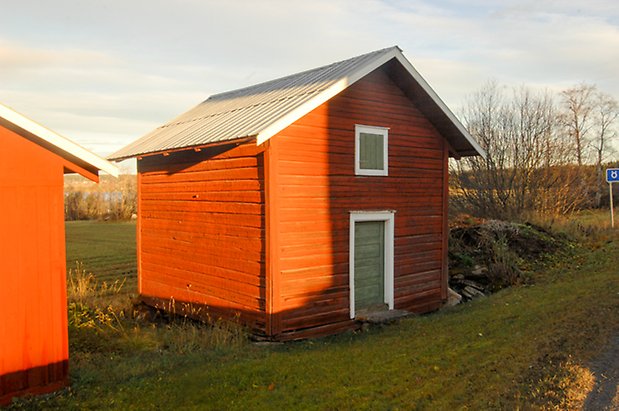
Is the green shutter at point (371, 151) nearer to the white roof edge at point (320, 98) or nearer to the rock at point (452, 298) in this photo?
the white roof edge at point (320, 98)

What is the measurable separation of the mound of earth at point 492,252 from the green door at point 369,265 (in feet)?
14.7

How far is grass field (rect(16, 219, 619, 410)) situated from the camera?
6.62 metres

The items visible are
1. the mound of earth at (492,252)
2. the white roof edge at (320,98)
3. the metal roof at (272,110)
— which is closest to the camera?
the white roof edge at (320,98)

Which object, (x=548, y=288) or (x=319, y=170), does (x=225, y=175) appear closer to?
(x=319, y=170)

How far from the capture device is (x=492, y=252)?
1873 centimetres

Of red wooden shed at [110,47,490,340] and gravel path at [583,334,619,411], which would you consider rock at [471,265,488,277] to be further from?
gravel path at [583,334,619,411]

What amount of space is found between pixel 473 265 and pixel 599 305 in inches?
288

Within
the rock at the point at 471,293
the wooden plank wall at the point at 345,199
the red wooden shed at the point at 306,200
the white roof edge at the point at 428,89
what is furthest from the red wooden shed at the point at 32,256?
the rock at the point at 471,293

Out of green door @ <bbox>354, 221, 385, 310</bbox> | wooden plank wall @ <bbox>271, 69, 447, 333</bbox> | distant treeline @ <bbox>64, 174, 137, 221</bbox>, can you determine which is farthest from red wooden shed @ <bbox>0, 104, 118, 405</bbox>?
distant treeline @ <bbox>64, 174, 137, 221</bbox>

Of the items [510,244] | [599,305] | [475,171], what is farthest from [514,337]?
[475,171]

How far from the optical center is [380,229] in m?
13.2

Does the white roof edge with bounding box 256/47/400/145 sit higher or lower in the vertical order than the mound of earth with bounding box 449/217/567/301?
higher

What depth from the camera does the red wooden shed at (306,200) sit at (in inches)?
432

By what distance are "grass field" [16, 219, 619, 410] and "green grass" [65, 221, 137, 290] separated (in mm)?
9132
